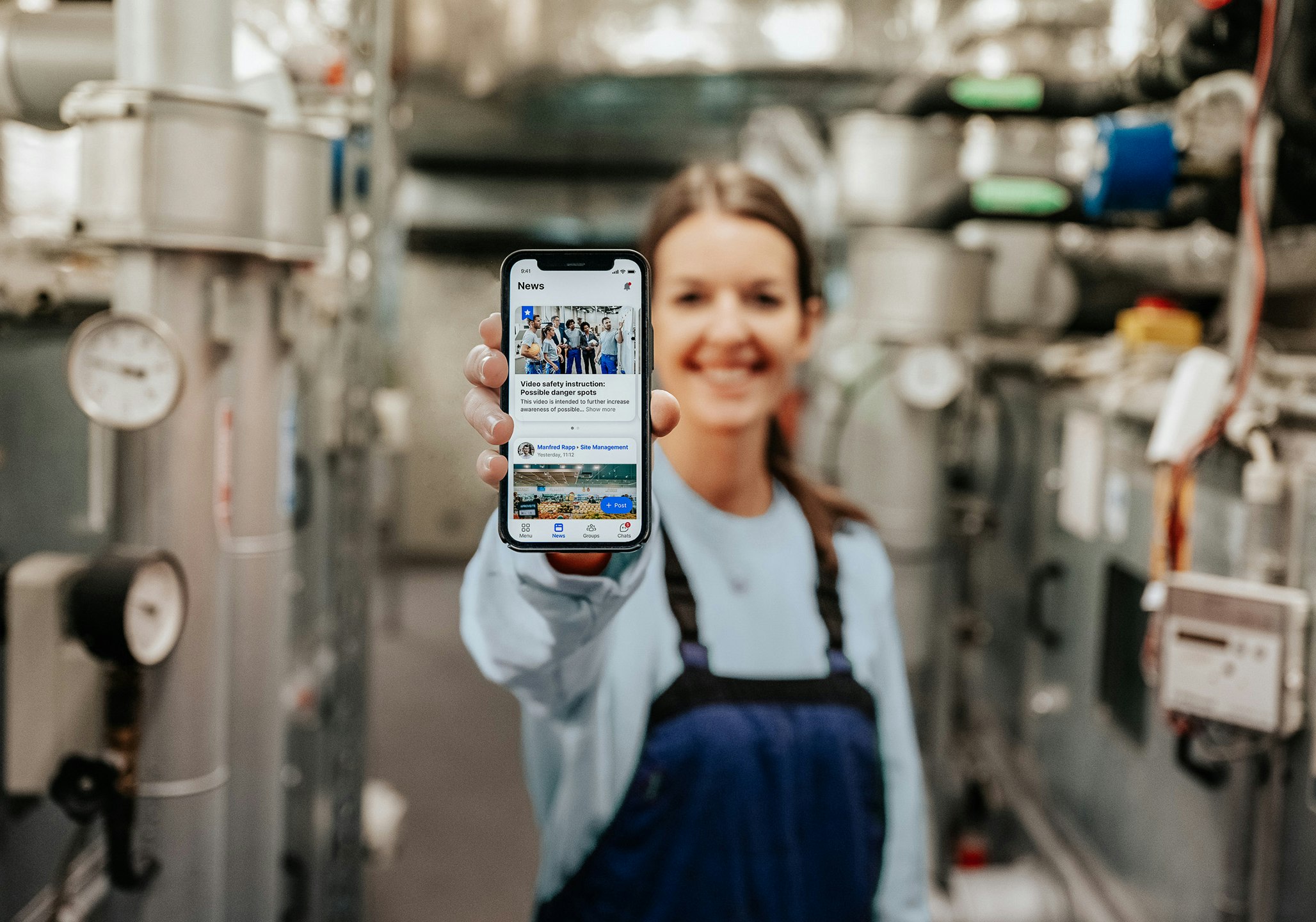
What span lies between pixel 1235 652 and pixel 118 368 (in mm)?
1654

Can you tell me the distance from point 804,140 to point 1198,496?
303 cm

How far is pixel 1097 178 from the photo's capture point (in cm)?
188

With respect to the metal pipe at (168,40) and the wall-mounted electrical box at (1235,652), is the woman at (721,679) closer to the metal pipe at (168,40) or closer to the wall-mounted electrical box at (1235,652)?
the wall-mounted electrical box at (1235,652)

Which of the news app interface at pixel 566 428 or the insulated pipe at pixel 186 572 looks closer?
the news app interface at pixel 566 428

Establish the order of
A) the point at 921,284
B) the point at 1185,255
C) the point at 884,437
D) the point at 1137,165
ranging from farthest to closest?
the point at 884,437 → the point at 921,284 → the point at 1185,255 → the point at 1137,165

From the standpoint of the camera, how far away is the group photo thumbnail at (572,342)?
0.66 meters

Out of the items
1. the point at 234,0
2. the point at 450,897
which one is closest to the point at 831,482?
the point at 450,897

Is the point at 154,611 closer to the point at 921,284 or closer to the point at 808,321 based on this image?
the point at 808,321

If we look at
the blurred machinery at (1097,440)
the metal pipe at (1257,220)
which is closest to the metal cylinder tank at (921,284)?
A: the blurred machinery at (1097,440)

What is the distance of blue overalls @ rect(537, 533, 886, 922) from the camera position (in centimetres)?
95

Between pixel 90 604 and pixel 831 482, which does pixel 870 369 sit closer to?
pixel 831 482

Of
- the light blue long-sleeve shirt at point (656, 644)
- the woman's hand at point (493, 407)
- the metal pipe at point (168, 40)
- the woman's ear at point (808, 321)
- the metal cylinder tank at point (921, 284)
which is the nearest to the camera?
the woman's hand at point (493, 407)

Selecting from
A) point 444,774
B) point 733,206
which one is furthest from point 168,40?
point 444,774

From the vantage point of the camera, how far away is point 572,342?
0.67m
